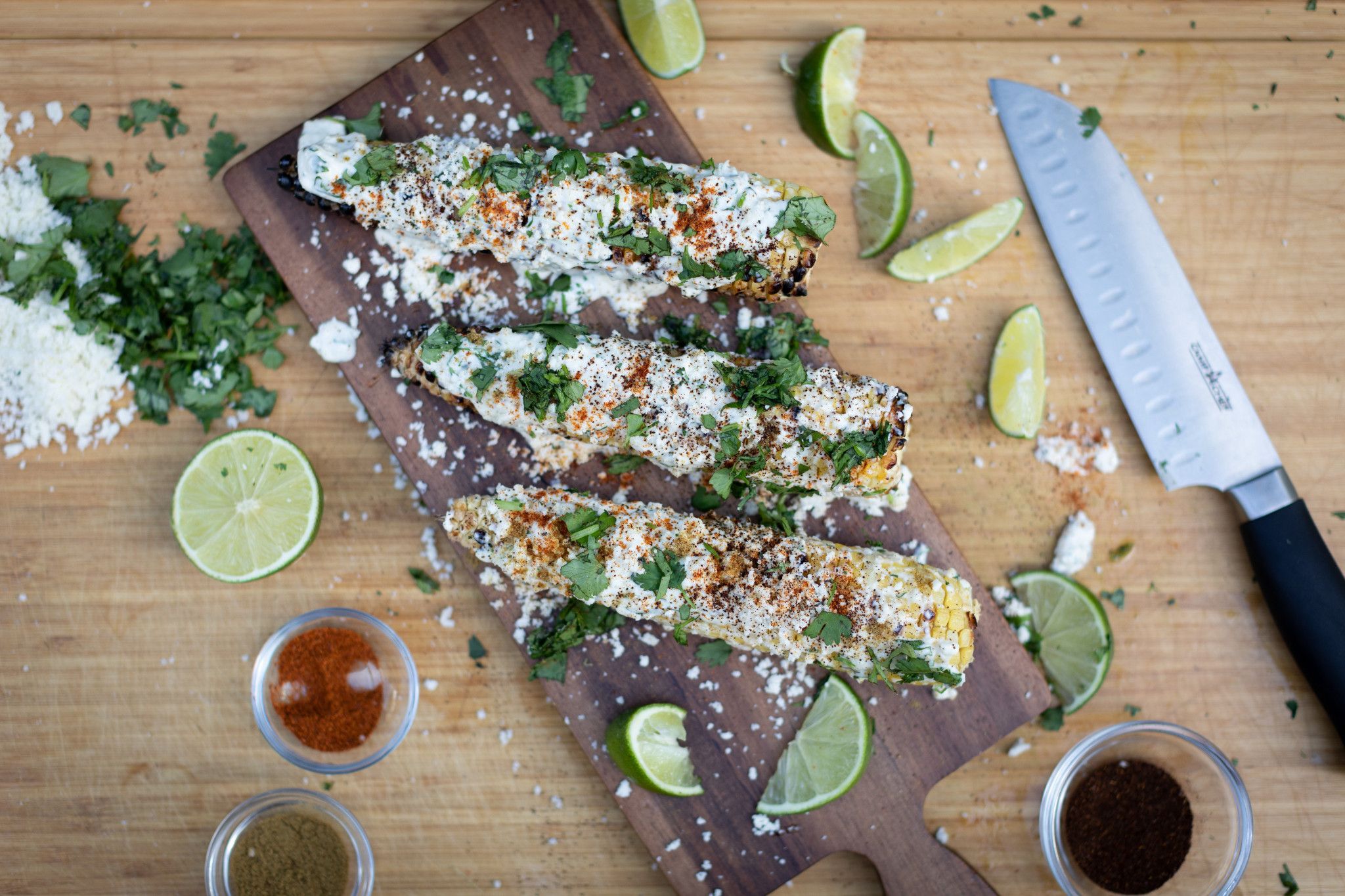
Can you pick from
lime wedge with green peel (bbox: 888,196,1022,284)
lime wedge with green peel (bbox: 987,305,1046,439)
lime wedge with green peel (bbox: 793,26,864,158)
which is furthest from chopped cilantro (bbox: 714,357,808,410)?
lime wedge with green peel (bbox: 793,26,864,158)

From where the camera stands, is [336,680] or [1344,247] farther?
[1344,247]

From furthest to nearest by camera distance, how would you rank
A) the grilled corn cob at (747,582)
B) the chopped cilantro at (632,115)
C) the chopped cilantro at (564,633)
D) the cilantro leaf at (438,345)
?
the chopped cilantro at (632,115)
the chopped cilantro at (564,633)
the cilantro leaf at (438,345)
the grilled corn cob at (747,582)

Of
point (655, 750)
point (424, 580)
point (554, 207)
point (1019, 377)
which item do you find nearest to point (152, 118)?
point (554, 207)

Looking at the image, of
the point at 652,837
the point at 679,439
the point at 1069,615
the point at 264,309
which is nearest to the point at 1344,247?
the point at 1069,615

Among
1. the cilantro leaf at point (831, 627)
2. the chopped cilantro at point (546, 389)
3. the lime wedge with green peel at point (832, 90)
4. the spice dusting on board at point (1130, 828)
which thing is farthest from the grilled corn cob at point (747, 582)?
the lime wedge with green peel at point (832, 90)

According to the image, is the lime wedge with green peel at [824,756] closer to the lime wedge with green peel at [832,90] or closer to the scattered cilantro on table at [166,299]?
the lime wedge with green peel at [832,90]

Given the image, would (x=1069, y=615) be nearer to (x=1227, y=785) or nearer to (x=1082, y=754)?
(x=1082, y=754)
